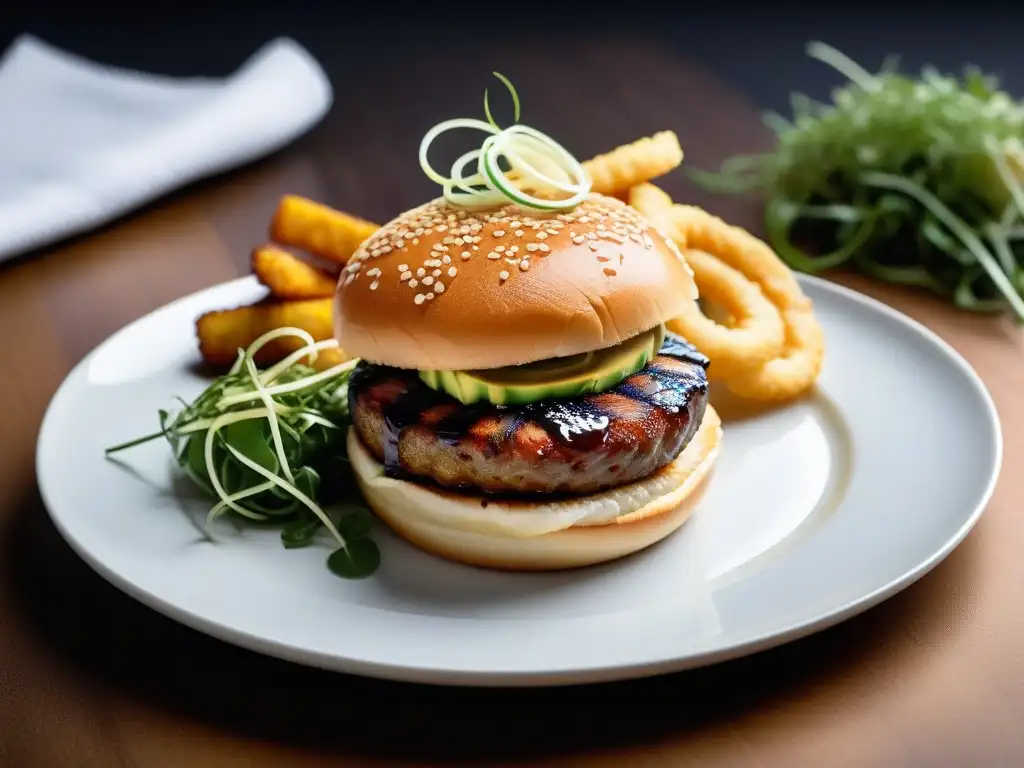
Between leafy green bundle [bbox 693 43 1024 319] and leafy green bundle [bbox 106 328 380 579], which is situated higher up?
leafy green bundle [bbox 693 43 1024 319]

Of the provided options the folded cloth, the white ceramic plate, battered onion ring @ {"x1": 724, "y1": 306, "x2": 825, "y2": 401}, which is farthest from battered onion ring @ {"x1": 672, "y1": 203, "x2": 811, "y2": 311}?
the folded cloth

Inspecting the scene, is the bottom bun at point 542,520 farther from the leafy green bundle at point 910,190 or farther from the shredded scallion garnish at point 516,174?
the leafy green bundle at point 910,190

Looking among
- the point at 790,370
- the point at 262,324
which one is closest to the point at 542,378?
the point at 790,370

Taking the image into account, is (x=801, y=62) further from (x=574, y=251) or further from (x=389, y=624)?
(x=389, y=624)

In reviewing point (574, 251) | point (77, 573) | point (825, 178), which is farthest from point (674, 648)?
point (825, 178)

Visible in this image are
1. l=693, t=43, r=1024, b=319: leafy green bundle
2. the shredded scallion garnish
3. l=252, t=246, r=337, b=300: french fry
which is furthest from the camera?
l=693, t=43, r=1024, b=319: leafy green bundle

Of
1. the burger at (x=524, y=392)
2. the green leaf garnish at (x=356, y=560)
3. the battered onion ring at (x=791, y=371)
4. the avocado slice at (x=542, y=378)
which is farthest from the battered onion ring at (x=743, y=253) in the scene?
the green leaf garnish at (x=356, y=560)

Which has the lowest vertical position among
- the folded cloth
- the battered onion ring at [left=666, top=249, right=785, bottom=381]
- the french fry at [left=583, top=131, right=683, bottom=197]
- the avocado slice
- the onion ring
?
the folded cloth

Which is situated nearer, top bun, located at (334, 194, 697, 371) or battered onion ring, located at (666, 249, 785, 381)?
top bun, located at (334, 194, 697, 371)

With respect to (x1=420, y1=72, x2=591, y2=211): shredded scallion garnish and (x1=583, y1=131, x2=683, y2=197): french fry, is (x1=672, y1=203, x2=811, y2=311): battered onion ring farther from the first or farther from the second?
(x1=420, y1=72, x2=591, y2=211): shredded scallion garnish
